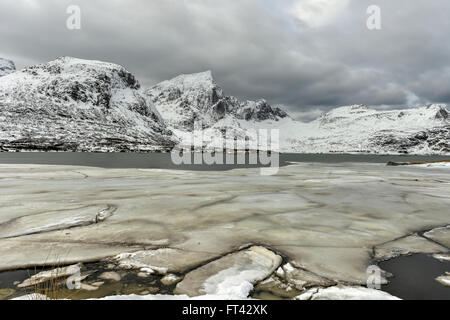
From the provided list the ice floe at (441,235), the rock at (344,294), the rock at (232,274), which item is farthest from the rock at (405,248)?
the rock at (232,274)

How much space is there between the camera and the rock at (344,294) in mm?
3162

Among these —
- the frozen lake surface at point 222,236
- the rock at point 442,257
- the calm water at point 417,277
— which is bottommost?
the rock at point 442,257

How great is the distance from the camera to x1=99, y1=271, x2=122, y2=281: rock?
3.67 metres

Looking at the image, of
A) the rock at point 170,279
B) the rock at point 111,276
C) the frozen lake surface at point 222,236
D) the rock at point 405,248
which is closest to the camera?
the rock at point 170,279

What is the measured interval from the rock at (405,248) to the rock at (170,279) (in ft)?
11.1

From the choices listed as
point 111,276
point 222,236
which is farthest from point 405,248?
point 111,276

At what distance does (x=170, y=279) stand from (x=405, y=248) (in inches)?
175

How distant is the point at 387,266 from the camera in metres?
4.25

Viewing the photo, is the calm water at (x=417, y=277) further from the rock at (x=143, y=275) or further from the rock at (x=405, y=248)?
the rock at (x=143, y=275)

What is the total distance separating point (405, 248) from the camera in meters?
5.04
